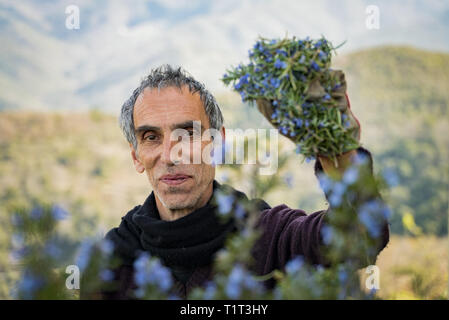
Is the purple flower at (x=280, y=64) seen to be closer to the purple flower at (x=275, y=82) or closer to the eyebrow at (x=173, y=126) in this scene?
the purple flower at (x=275, y=82)

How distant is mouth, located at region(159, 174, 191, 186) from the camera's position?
87.7 inches

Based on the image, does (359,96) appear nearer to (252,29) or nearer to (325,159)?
(252,29)

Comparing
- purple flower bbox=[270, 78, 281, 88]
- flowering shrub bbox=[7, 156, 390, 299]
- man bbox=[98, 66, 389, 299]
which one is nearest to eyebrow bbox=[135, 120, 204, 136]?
man bbox=[98, 66, 389, 299]

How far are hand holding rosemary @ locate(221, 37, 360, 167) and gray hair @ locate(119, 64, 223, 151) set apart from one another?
28.9 inches

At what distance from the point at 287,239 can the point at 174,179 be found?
1.85 ft

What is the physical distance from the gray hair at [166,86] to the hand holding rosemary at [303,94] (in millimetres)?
734

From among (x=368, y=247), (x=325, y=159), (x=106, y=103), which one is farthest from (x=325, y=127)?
(x=106, y=103)

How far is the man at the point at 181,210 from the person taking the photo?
2.21 metres

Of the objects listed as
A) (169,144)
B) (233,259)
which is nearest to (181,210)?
(169,144)

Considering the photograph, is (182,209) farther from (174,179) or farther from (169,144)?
(169,144)

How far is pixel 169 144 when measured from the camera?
220 centimetres

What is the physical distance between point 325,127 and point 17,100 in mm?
12485

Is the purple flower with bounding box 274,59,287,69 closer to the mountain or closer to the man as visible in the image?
the man
